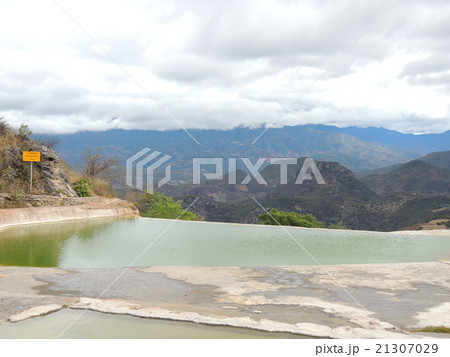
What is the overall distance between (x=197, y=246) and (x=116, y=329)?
437 inches

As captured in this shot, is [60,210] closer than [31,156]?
Yes

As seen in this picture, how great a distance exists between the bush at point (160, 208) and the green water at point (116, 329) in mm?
35703

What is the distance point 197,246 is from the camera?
17844mm

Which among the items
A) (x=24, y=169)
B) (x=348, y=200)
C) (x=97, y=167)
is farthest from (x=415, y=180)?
(x=24, y=169)

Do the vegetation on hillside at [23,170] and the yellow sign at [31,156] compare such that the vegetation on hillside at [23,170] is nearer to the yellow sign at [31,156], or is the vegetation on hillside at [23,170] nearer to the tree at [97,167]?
the yellow sign at [31,156]

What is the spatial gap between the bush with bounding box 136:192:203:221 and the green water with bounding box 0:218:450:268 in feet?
66.3

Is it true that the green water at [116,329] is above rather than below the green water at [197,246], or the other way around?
above

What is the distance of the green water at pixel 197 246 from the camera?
1445cm

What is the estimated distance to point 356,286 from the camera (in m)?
9.73

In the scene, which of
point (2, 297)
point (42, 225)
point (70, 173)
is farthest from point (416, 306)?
point (70, 173)

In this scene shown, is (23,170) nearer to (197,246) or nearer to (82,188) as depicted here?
(82,188)

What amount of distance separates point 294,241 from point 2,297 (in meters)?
13.7

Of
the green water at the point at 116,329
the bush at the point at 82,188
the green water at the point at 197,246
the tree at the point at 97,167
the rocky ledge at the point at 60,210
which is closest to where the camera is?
the green water at the point at 116,329

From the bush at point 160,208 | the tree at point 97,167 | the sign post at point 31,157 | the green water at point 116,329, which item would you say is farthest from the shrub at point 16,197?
the bush at point 160,208
